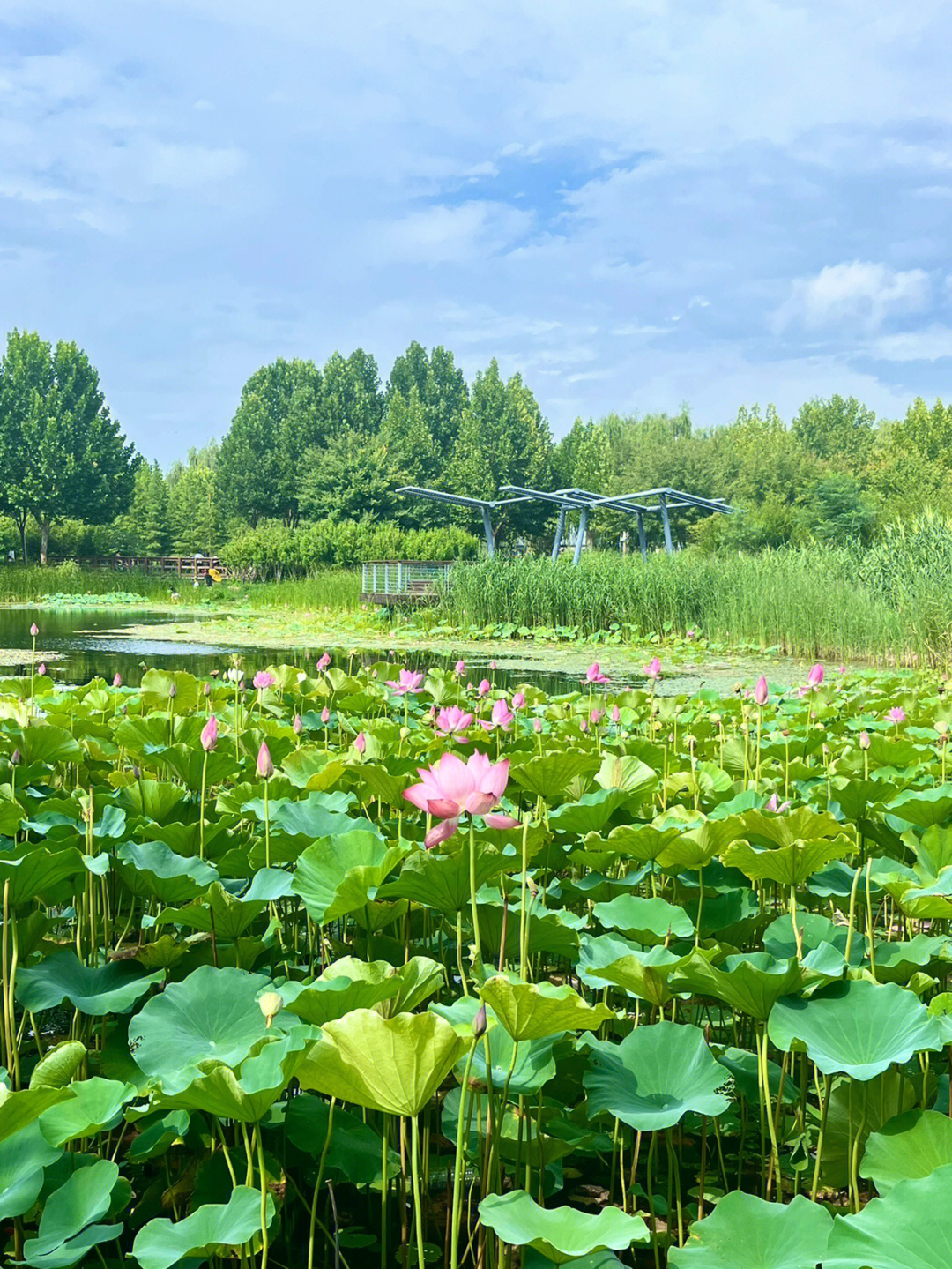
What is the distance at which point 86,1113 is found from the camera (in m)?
1.04

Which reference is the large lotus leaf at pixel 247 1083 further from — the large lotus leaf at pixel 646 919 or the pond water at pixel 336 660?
the pond water at pixel 336 660

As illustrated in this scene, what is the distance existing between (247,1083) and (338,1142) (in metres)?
0.28

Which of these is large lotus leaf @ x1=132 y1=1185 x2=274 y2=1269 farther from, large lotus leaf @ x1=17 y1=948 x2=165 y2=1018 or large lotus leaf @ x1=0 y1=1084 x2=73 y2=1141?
large lotus leaf @ x1=17 y1=948 x2=165 y2=1018

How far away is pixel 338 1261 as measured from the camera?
1137 mm

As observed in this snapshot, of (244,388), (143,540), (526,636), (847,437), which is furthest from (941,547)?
(847,437)

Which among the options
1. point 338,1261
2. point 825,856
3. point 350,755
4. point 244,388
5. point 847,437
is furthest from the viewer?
point 847,437

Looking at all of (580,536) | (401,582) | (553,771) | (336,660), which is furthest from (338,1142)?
(580,536)

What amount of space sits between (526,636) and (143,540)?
3188 centimetres

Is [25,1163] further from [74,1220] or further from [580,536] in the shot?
[580,536]

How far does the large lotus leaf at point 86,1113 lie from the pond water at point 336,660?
5241 millimetres

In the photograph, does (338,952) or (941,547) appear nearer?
(338,952)

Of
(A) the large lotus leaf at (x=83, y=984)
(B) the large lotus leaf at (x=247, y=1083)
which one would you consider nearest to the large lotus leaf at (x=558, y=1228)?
(B) the large lotus leaf at (x=247, y=1083)

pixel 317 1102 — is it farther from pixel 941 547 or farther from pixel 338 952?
pixel 941 547

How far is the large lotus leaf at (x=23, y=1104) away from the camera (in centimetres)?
89
